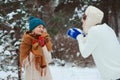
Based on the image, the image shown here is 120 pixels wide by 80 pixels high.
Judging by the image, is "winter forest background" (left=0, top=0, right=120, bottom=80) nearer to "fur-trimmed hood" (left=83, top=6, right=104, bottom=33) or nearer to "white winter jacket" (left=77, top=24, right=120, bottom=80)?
"fur-trimmed hood" (left=83, top=6, right=104, bottom=33)

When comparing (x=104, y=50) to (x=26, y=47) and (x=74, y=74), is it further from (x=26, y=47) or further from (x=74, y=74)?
(x=74, y=74)

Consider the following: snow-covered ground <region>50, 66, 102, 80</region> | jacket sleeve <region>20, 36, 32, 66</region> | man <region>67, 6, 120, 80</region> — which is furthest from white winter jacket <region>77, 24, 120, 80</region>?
snow-covered ground <region>50, 66, 102, 80</region>

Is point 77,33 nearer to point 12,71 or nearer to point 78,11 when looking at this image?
point 12,71

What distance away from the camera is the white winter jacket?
16.6 feet

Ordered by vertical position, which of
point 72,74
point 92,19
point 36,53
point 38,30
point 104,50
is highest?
point 92,19

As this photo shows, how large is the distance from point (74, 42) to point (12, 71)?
5491 millimetres

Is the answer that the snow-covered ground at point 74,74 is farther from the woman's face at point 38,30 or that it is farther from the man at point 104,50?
the man at point 104,50

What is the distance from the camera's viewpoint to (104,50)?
201 inches

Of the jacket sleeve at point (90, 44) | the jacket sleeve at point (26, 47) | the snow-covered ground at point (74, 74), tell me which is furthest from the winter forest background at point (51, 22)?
the jacket sleeve at point (90, 44)

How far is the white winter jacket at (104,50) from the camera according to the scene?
5.07 m

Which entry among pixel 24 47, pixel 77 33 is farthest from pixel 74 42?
pixel 77 33

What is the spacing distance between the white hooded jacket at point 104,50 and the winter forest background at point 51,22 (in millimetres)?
5635

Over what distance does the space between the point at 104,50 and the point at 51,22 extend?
9058 mm

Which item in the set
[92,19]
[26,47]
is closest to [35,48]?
[26,47]
